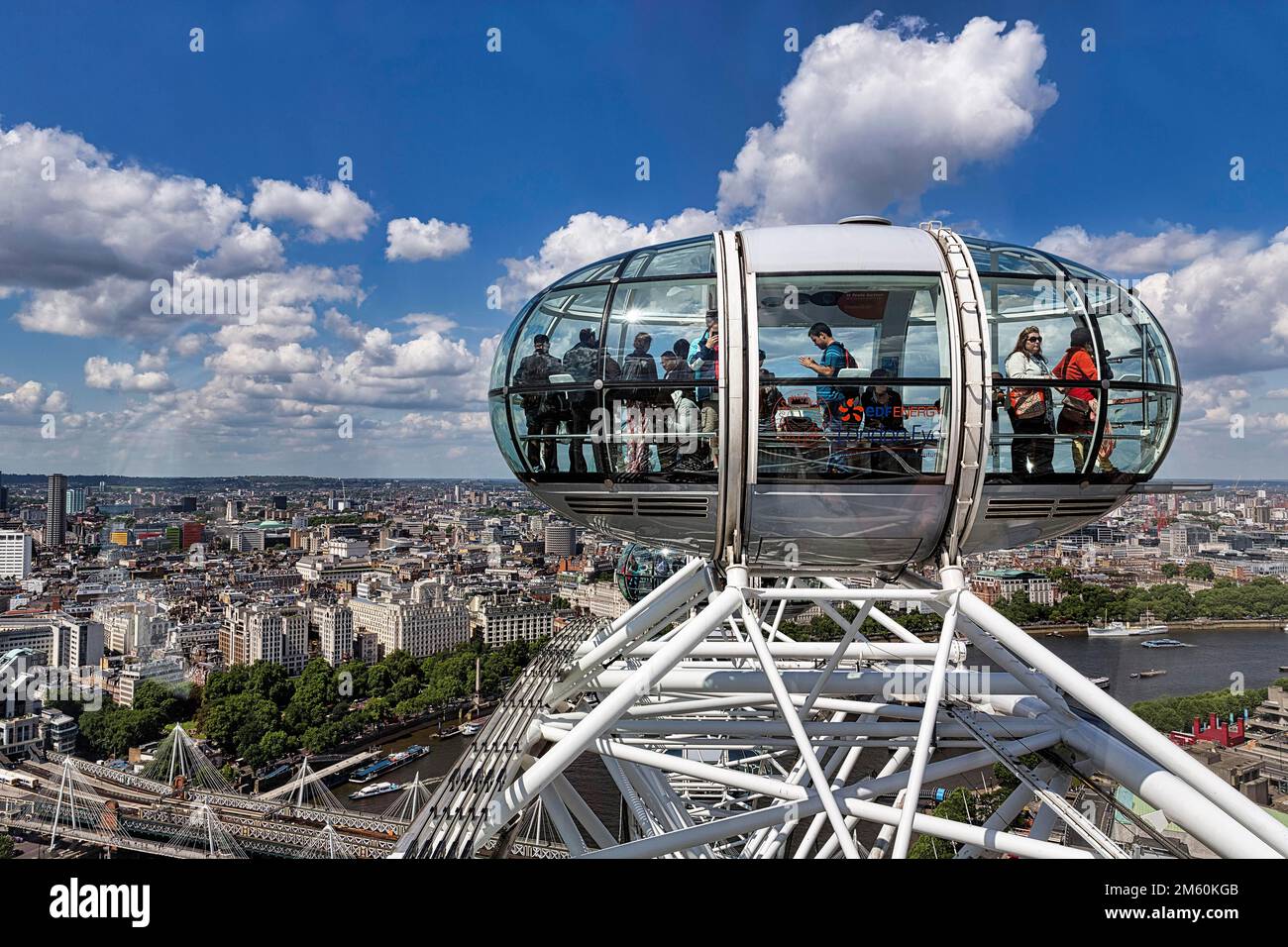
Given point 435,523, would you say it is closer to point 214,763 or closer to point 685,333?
point 214,763

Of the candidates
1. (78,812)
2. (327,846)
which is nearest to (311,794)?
(78,812)

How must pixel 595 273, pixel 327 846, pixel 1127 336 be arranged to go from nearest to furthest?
pixel 1127 336, pixel 595 273, pixel 327 846

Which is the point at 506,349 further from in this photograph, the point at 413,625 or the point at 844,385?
the point at 413,625

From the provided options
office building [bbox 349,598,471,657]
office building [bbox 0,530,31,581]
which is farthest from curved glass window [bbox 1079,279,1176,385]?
office building [bbox 0,530,31,581]

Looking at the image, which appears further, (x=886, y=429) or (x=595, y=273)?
(x=595, y=273)

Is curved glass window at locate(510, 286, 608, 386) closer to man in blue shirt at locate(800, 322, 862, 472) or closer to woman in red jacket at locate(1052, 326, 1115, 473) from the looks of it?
man in blue shirt at locate(800, 322, 862, 472)

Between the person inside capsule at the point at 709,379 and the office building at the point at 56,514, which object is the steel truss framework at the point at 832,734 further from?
the office building at the point at 56,514

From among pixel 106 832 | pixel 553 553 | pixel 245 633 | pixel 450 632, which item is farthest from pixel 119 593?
pixel 553 553

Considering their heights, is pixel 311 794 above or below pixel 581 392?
below
